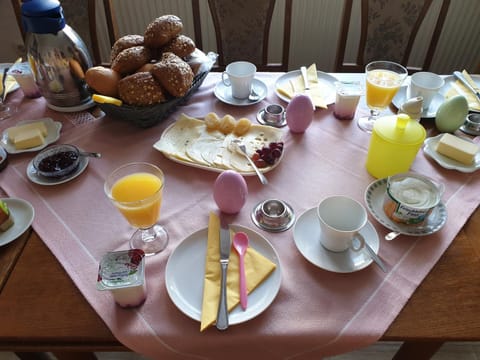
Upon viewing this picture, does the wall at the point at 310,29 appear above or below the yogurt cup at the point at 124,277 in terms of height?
below

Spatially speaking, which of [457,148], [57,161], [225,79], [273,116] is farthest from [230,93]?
[457,148]

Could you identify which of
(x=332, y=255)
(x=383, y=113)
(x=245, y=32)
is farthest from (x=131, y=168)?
(x=245, y=32)

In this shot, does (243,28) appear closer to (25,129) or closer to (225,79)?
(225,79)

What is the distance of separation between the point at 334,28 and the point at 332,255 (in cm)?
180

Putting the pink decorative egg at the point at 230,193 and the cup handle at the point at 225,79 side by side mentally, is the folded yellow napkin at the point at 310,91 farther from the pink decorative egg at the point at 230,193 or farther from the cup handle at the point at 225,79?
the pink decorative egg at the point at 230,193

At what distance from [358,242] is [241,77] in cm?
62

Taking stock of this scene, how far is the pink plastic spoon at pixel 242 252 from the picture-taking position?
2.17 feet

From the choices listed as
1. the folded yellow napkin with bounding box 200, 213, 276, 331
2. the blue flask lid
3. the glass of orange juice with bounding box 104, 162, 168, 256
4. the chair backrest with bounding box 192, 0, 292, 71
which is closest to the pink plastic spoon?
the folded yellow napkin with bounding box 200, 213, 276, 331

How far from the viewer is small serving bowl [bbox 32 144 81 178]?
92 centimetres

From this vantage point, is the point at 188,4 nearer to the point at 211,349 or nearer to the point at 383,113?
the point at 383,113

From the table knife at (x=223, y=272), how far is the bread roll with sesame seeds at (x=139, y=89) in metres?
0.40

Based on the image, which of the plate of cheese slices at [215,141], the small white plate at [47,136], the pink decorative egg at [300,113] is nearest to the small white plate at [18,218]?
the small white plate at [47,136]

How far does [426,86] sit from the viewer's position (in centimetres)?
113

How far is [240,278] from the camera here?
2.27 feet
